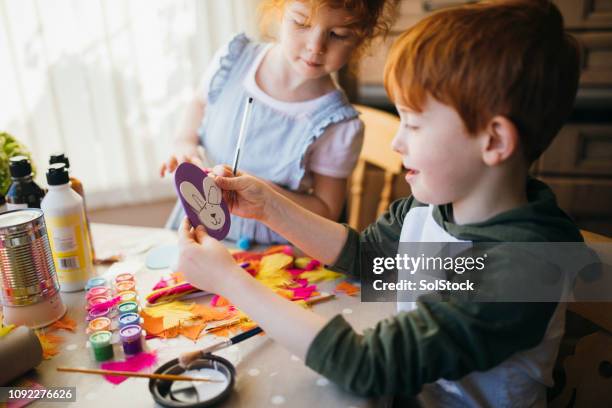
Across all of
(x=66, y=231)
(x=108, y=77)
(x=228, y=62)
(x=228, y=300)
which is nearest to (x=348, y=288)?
(x=228, y=300)

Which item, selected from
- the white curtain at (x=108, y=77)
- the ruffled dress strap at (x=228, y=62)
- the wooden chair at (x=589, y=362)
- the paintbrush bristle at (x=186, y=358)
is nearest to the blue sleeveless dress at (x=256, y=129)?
the ruffled dress strap at (x=228, y=62)

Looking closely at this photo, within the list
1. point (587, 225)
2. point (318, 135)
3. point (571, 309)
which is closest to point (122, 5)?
point (318, 135)

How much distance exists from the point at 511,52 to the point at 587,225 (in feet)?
5.30

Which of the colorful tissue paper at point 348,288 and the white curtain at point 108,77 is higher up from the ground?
the white curtain at point 108,77

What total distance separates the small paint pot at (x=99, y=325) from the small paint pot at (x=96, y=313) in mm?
12

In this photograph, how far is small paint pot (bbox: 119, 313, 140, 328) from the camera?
32.8 inches

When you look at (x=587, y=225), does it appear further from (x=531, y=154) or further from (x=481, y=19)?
(x=481, y=19)

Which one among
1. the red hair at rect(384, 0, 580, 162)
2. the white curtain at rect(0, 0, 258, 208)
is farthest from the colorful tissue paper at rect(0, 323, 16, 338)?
the white curtain at rect(0, 0, 258, 208)

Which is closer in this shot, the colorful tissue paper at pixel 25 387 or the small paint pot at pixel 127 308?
the colorful tissue paper at pixel 25 387

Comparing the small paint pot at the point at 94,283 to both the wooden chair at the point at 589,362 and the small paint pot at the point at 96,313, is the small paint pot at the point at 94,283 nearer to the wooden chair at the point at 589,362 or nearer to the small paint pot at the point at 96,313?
the small paint pot at the point at 96,313

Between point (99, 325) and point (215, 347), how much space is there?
0.20 m

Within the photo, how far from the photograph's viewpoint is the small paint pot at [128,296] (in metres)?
0.91

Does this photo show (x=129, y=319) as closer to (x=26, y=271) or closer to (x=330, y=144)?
(x=26, y=271)

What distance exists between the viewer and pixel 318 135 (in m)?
1.25
